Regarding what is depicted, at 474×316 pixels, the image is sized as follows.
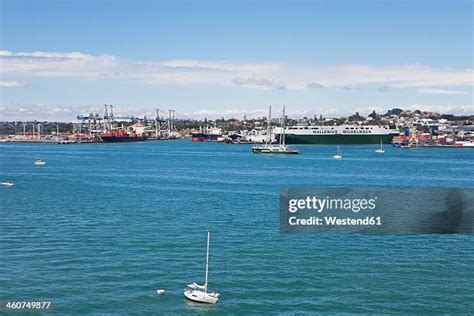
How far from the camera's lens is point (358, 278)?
11875 mm

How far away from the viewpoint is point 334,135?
74.7 metres

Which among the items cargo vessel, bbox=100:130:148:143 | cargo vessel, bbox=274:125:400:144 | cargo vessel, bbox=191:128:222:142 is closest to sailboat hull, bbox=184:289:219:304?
cargo vessel, bbox=274:125:400:144

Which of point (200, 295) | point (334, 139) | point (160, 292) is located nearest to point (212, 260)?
point (160, 292)

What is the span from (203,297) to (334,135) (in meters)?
65.7

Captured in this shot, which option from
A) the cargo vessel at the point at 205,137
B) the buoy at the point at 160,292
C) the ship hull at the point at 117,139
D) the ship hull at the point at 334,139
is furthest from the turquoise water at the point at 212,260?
the cargo vessel at the point at 205,137

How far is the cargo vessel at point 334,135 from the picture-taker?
7425 cm

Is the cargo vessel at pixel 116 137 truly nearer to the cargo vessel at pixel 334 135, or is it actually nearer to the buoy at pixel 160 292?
the cargo vessel at pixel 334 135

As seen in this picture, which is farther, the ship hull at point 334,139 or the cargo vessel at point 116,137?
the cargo vessel at point 116,137

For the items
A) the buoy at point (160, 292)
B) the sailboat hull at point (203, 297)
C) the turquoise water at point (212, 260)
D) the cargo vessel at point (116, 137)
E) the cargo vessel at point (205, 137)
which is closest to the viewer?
the sailboat hull at point (203, 297)

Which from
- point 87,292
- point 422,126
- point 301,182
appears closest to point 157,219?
point 87,292

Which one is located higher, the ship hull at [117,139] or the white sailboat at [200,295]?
the ship hull at [117,139]

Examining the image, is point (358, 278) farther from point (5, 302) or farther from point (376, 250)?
point (5, 302)

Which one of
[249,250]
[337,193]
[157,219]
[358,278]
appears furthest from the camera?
[337,193]

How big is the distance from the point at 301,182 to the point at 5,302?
2126 cm
